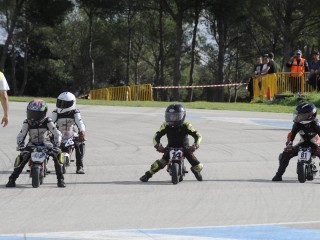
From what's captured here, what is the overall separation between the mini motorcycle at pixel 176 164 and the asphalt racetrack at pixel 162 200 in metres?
0.21

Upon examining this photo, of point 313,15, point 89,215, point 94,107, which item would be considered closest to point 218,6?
point 313,15

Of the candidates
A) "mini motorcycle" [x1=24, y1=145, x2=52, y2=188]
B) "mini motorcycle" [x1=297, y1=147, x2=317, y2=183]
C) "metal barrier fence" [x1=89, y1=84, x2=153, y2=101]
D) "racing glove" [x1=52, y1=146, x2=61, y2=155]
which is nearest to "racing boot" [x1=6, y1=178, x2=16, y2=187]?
"mini motorcycle" [x1=24, y1=145, x2=52, y2=188]

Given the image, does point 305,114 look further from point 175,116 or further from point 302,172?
point 175,116

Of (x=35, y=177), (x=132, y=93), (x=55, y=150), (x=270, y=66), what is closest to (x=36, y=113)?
(x=55, y=150)

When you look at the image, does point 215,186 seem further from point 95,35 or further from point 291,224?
point 95,35

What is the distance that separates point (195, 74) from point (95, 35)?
22.5 metres

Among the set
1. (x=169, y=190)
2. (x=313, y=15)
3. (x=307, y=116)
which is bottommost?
(x=169, y=190)

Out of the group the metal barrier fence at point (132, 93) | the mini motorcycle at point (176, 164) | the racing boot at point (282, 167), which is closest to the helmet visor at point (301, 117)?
the racing boot at point (282, 167)

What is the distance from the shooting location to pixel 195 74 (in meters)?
99.3

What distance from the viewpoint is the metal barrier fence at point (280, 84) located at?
3303cm

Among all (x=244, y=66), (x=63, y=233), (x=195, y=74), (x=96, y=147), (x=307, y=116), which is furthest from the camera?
(x=195, y=74)

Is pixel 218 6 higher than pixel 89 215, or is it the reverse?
pixel 218 6

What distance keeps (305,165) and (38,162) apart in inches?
162

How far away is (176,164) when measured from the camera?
40.8 ft
